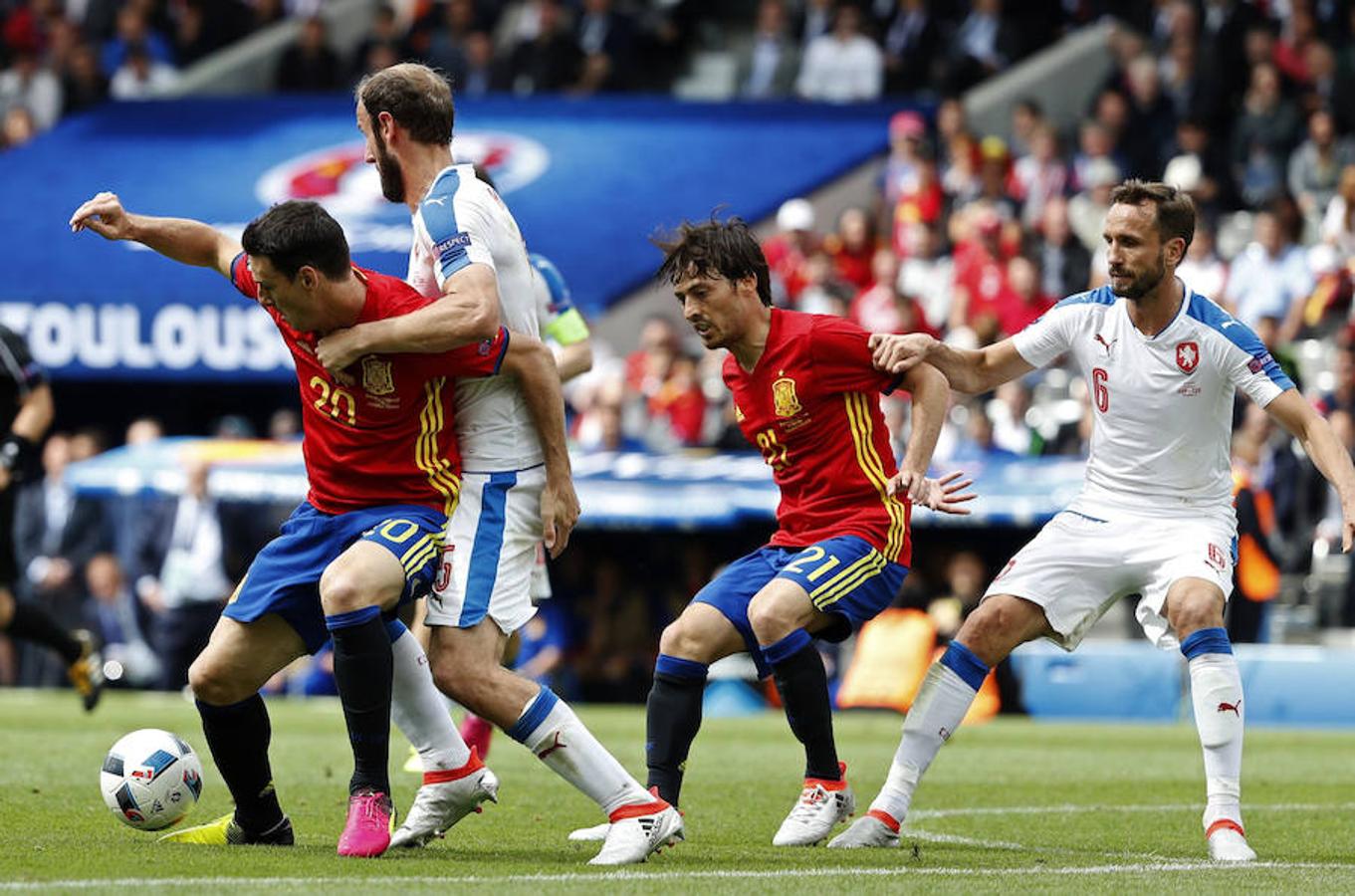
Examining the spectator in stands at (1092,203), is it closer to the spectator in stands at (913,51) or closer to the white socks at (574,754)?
the spectator in stands at (913,51)

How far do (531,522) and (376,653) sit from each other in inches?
31.5

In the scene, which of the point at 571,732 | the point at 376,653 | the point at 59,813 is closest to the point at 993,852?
the point at 571,732

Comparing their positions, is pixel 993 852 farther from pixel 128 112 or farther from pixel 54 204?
pixel 128 112

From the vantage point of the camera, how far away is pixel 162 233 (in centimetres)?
752

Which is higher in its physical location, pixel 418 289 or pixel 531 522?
pixel 418 289

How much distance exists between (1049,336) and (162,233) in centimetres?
303

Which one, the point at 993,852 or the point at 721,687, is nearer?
the point at 993,852

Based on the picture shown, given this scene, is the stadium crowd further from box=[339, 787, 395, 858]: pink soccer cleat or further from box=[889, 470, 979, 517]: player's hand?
box=[339, 787, 395, 858]: pink soccer cleat

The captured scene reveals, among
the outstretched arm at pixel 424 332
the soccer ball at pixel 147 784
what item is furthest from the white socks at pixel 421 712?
the outstretched arm at pixel 424 332

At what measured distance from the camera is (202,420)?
912 inches

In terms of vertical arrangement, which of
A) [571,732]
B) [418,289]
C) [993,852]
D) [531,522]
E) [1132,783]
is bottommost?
[1132,783]

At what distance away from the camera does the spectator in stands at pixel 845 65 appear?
2266 centimetres

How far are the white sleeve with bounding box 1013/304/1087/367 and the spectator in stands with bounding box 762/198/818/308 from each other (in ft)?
35.5

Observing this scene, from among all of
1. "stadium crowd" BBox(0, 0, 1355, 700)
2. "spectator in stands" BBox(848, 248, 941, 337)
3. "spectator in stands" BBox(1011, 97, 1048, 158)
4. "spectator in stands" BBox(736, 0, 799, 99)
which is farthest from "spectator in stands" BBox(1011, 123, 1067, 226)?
"spectator in stands" BBox(736, 0, 799, 99)
